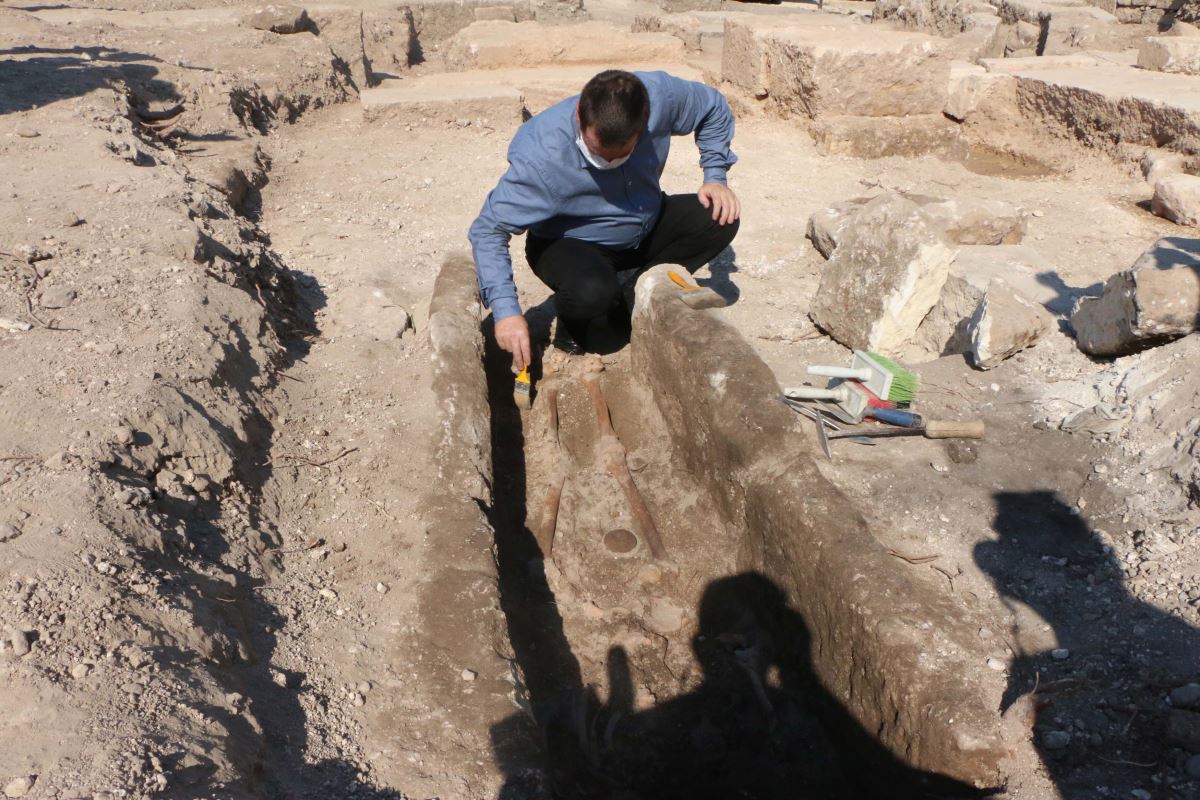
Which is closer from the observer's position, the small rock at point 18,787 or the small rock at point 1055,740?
the small rock at point 18,787

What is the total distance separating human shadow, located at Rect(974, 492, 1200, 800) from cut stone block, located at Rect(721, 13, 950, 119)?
540 cm

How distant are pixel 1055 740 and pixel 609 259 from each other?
2954 mm

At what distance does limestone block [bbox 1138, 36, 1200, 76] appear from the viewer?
845 centimetres

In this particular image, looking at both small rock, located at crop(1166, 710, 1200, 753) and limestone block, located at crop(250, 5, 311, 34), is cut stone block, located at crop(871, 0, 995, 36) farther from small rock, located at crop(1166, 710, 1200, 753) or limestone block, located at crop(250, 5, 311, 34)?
small rock, located at crop(1166, 710, 1200, 753)

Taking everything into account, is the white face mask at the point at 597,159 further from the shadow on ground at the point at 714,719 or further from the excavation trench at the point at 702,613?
the shadow on ground at the point at 714,719

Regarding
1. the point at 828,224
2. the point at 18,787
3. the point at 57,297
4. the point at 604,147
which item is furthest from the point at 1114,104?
the point at 18,787

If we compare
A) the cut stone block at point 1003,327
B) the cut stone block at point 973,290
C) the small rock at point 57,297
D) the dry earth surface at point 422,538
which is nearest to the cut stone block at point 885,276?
the cut stone block at point 973,290

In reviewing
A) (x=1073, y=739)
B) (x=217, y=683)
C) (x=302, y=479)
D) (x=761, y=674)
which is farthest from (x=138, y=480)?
(x=1073, y=739)

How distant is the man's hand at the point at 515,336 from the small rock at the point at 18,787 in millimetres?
2374

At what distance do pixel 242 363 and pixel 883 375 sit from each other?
109 inches

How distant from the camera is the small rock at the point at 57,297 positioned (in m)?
3.81

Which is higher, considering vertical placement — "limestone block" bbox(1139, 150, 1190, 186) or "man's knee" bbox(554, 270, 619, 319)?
"man's knee" bbox(554, 270, 619, 319)

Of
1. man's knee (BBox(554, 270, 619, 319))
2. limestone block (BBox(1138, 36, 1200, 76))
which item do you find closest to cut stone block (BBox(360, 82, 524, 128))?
man's knee (BBox(554, 270, 619, 319))

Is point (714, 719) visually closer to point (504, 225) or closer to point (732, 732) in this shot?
point (732, 732)
